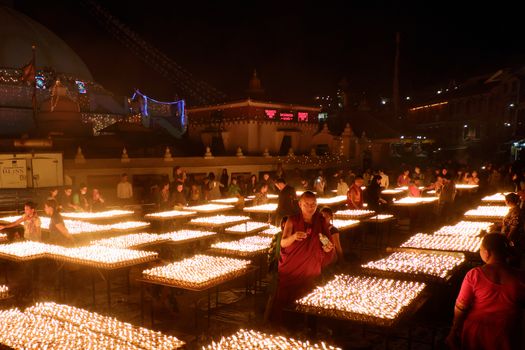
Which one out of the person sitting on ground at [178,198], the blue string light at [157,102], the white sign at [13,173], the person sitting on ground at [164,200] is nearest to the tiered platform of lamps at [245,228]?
the person sitting on ground at [178,198]

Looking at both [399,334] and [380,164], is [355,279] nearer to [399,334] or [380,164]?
[399,334]

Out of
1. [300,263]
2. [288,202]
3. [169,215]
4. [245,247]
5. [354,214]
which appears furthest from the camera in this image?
[169,215]

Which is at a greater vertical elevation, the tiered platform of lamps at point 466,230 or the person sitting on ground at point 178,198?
the person sitting on ground at point 178,198

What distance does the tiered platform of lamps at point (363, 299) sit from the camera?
4234 millimetres

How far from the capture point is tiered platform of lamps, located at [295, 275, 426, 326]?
423cm

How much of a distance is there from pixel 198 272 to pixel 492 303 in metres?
3.59

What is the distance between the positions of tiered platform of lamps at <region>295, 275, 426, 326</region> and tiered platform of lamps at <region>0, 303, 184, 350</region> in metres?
1.55

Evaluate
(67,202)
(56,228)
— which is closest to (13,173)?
(67,202)

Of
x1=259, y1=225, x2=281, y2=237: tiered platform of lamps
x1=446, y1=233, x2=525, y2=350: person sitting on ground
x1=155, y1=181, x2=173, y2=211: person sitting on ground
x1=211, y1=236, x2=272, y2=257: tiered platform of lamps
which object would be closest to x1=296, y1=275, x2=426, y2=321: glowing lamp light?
x1=446, y1=233, x2=525, y2=350: person sitting on ground

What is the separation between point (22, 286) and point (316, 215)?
5867mm

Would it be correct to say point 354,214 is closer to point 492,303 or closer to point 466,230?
point 466,230

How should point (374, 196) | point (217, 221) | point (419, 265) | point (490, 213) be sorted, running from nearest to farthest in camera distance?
point (419, 265), point (217, 221), point (490, 213), point (374, 196)

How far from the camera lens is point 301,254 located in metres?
5.05

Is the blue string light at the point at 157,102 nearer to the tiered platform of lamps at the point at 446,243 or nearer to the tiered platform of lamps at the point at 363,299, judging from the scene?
the tiered platform of lamps at the point at 446,243
